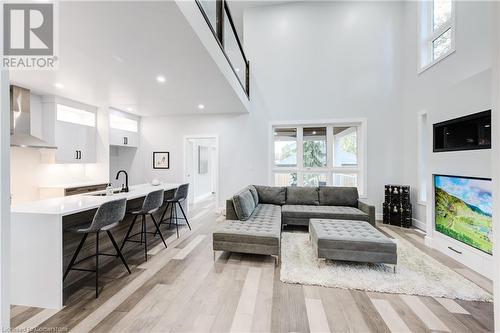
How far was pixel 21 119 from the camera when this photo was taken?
4082 mm

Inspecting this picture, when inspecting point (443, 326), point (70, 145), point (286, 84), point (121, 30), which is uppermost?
point (286, 84)

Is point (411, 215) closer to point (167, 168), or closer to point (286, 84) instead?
point (286, 84)

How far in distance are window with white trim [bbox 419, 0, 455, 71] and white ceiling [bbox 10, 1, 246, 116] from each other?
373 centimetres

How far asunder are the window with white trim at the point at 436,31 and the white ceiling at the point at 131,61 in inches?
147

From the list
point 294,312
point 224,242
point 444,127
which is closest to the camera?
point 294,312

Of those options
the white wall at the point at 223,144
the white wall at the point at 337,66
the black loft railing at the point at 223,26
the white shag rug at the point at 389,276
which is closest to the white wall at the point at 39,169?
the white wall at the point at 223,144

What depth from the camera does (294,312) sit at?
2.06m

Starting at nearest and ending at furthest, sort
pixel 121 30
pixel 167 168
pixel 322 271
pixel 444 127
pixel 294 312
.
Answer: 1. pixel 294 312
2. pixel 121 30
3. pixel 322 271
4. pixel 444 127
5. pixel 167 168

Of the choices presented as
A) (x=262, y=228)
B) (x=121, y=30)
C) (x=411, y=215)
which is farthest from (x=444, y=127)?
(x=121, y=30)

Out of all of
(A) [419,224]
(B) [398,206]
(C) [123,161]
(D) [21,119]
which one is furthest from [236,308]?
(C) [123,161]

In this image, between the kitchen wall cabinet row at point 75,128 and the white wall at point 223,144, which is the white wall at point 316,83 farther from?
the kitchen wall cabinet row at point 75,128

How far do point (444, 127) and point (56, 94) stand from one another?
6871 mm

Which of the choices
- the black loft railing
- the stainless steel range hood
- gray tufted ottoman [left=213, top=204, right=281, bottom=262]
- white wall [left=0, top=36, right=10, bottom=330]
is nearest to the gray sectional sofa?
gray tufted ottoman [left=213, top=204, right=281, bottom=262]

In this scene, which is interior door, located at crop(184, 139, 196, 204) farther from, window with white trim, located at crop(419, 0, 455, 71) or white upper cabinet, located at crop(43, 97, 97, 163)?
window with white trim, located at crop(419, 0, 455, 71)
